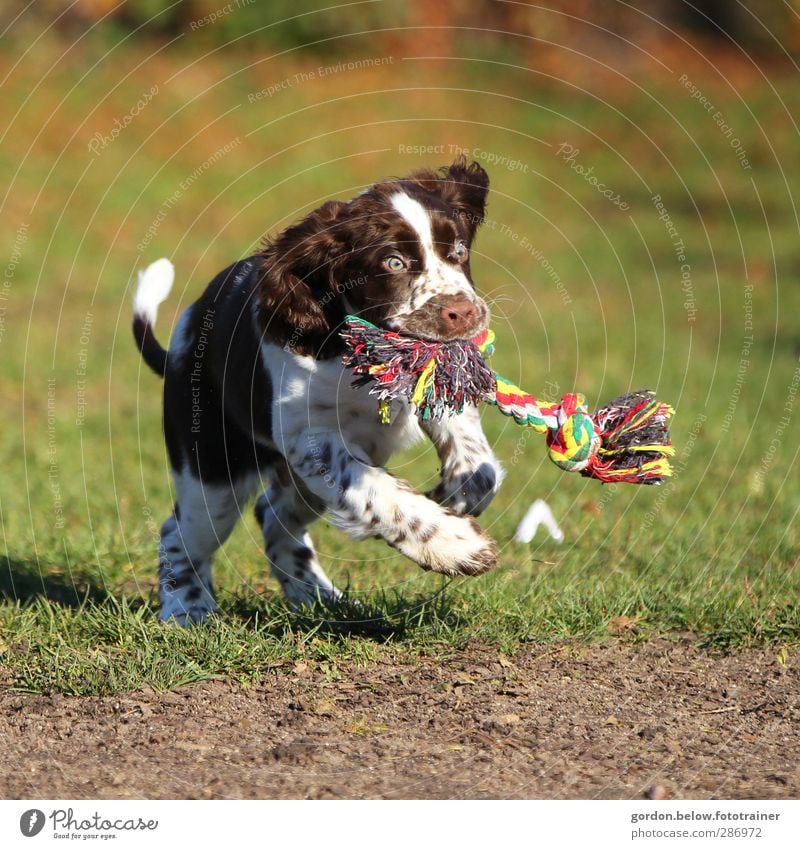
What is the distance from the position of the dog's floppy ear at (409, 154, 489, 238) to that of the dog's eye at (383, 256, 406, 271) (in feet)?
1.21

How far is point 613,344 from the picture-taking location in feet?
32.2

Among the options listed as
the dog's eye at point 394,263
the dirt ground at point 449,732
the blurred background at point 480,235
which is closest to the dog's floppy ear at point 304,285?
the dog's eye at point 394,263

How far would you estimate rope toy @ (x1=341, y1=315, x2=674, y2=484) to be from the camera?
144 inches

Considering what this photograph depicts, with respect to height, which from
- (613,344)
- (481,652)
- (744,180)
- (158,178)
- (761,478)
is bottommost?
(481,652)

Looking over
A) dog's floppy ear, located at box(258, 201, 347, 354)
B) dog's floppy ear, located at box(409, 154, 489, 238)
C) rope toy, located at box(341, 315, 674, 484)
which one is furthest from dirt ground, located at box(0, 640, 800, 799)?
dog's floppy ear, located at box(409, 154, 489, 238)

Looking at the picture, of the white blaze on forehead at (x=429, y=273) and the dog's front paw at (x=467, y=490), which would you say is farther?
the dog's front paw at (x=467, y=490)

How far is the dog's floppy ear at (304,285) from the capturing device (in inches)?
154

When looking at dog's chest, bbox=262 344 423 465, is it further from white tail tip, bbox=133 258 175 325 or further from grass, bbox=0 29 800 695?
white tail tip, bbox=133 258 175 325

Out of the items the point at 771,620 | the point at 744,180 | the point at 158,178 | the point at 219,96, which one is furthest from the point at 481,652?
the point at 744,180

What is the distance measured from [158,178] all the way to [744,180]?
291 inches

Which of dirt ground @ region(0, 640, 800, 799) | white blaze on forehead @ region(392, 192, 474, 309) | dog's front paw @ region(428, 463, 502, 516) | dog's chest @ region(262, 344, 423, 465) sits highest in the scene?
white blaze on forehead @ region(392, 192, 474, 309)

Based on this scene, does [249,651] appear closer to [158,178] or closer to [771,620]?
[771,620]
